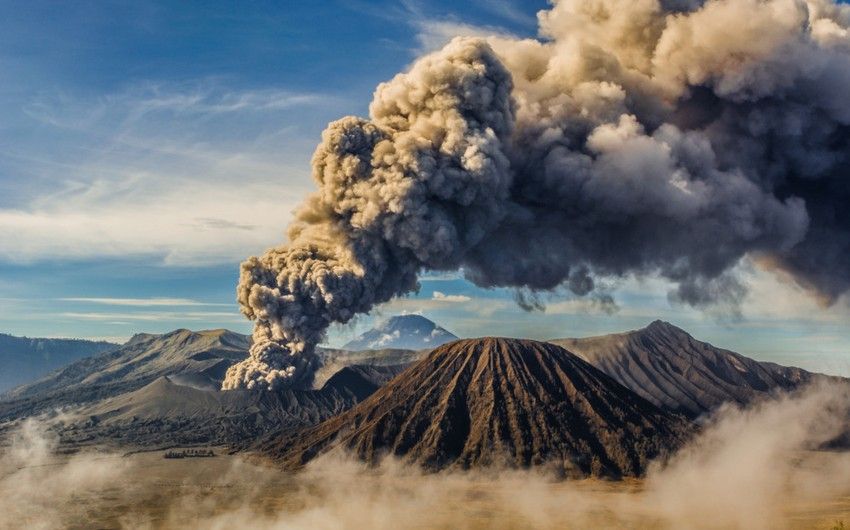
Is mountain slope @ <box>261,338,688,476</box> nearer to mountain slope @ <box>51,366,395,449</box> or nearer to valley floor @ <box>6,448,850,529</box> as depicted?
valley floor @ <box>6,448,850,529</box>

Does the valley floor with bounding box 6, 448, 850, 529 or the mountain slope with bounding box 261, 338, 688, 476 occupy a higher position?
the mountain slope with bounding box 261, 338, 688, 476

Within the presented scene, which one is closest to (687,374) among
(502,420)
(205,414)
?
(502,420)

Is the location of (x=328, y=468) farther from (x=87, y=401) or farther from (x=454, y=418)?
(x=87, y=401)

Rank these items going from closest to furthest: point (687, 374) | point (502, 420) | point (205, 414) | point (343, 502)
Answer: point (343, 502), point (502, 420), point (205, 414), point (687, 374)

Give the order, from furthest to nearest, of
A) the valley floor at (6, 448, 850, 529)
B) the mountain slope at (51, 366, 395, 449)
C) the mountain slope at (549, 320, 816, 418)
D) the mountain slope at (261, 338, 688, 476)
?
the mountain slope at (549, 320, 816, 418) → the mountain slope at (51, 366, 395, 449) → the mountain slope at (261, 338, 688, 476) → the valley floor at (6, 448, 850, 529)

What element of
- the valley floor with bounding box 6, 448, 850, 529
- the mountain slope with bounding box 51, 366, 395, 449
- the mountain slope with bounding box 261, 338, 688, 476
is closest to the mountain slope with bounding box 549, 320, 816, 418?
the mountain slope with bounding box 261, 338, 688, 476

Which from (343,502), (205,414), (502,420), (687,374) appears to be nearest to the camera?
(343,502)

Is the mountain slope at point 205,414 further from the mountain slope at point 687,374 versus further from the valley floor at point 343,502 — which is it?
the mountain slope at point 687,374

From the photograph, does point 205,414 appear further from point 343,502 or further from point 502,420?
point 343,502

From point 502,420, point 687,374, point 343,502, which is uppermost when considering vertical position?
point 687,374
